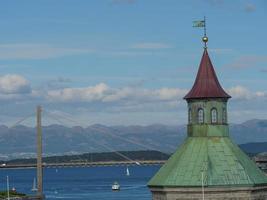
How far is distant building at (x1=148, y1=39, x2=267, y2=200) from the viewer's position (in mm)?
30578

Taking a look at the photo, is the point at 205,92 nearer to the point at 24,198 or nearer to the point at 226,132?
the point at 226,132

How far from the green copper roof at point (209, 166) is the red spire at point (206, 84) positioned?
1.43m

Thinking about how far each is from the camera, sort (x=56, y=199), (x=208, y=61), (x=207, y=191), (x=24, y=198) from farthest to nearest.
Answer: (x=56, y=199) < (x=24, y=198) < (x=208, y=61) < (x=207, y=191)

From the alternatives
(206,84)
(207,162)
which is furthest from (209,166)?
(206,84)

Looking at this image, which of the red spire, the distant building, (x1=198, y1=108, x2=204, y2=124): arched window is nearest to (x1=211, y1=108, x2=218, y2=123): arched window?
the distant building

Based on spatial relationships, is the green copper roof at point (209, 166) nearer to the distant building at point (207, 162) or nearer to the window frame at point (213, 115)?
the distant building at point (207, 162)

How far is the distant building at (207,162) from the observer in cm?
3058

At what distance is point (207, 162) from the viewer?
31.0m

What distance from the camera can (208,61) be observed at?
1276 inches

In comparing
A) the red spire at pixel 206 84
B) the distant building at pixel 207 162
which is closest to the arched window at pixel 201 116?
the distant building at pixel 207 162

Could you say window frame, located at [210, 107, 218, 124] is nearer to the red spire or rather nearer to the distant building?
the distant building

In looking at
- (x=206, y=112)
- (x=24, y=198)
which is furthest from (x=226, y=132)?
(x=24, y=198)

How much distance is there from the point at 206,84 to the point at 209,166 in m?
2.91

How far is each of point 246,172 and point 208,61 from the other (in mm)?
4006
